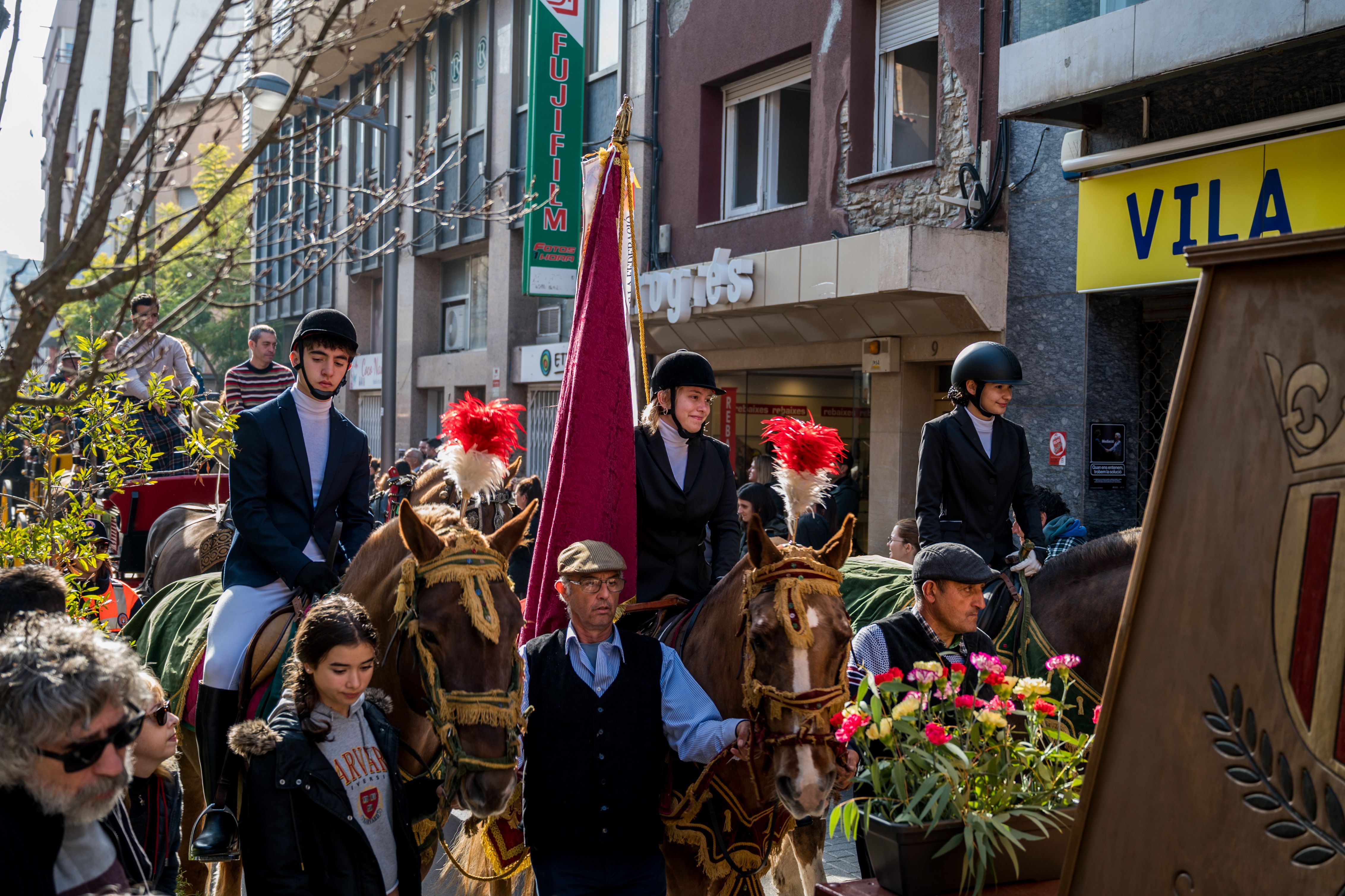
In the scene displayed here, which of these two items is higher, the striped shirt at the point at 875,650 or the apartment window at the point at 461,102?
the apartment window at the point at 461,102

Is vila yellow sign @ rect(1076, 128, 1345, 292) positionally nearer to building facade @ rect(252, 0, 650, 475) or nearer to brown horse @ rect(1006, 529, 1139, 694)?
brown horse @ rect(1006, 529, 1139, 694)

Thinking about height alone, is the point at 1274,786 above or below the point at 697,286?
below

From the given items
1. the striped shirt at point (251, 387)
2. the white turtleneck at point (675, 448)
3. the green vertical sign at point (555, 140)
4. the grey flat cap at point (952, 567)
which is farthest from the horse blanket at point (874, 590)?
the green vertical sign at point (555, 140)

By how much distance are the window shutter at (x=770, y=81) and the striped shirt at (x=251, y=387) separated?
8.44 meters

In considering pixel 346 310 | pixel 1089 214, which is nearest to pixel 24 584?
pixel 1089 214

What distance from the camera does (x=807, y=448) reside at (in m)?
4.80

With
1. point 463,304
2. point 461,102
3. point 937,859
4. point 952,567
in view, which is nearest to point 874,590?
point 952,567

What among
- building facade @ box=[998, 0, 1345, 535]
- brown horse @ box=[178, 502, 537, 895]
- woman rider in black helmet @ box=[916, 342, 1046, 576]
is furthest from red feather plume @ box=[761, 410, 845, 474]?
building facade @ box=[998, 0, 1345, 535]

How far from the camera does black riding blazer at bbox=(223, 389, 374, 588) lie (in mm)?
4633

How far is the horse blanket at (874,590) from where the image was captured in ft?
21.7

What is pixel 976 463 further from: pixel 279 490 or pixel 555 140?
pixel 555 140

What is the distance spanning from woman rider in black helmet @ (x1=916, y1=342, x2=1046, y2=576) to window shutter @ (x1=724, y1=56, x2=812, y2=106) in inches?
351

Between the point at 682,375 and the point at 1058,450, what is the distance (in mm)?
6628

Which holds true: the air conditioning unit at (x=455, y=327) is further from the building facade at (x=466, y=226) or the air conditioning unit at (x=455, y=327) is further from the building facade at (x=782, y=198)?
the building facade at (x=782, y=198)
